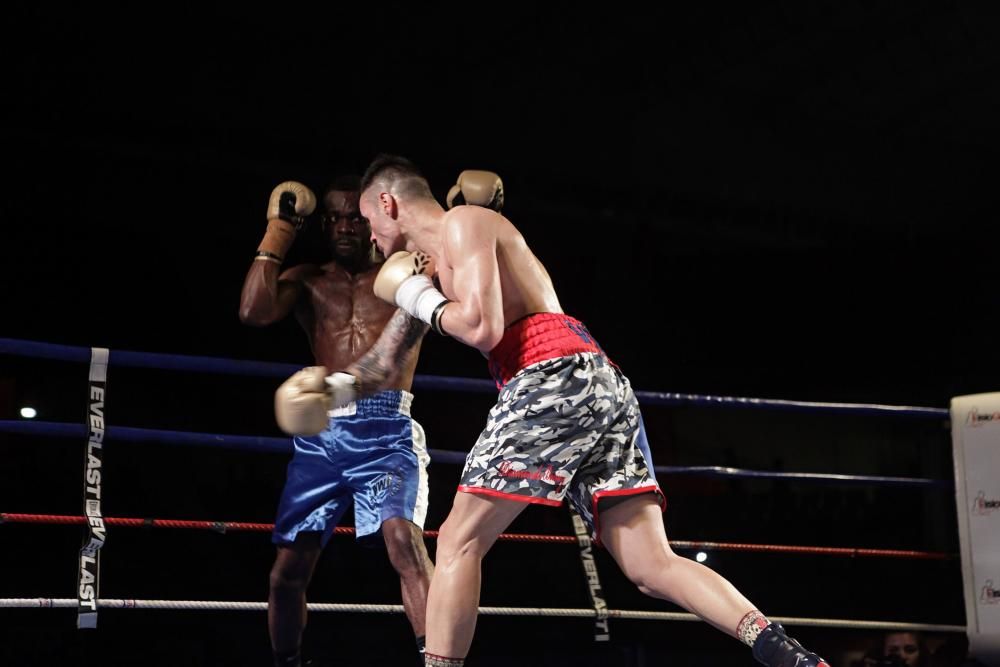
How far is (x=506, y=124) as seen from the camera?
8820mm

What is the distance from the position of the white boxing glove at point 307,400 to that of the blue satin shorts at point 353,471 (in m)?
0.53

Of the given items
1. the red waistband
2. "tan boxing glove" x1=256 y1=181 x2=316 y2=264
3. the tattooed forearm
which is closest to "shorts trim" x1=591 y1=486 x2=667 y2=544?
the red waistband

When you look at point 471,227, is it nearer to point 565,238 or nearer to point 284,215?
point 284,215

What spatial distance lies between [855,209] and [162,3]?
21.3 ft

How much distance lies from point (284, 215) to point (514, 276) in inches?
36.9

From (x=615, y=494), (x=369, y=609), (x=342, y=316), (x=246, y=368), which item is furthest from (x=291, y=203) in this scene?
(x=615, y=494)

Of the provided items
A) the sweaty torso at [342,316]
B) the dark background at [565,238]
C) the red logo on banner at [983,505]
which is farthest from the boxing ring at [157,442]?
the dark background at [565,238]

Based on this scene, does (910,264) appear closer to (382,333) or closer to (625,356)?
(625,356)

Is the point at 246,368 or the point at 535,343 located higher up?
the point at 246,368

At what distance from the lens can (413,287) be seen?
2283mm

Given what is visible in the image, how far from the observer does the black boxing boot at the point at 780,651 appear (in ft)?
6.73

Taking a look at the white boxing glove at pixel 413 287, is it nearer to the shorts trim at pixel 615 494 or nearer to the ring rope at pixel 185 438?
the shorts trim at pixel 615 494

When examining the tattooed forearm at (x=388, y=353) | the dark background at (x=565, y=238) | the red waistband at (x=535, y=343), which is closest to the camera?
the red waistband at (x=535, y=343)

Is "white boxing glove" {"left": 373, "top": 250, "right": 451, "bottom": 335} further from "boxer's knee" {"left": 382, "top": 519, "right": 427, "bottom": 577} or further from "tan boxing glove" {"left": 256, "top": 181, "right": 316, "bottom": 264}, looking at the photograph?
"boxer's knee" {"left": 382, "top": 519, "right": 427, "bottom": 577}
